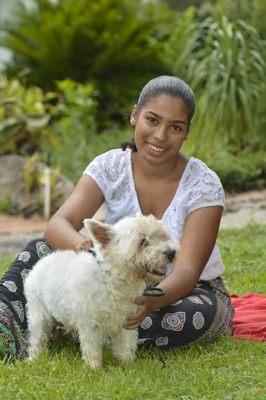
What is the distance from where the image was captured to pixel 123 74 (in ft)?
46.2

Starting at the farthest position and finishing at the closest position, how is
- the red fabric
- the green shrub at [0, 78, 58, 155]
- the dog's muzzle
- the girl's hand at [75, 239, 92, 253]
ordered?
the green shrub at [0, 78, 58, 155] < the red fabric < the girl's hand at [75, 239, 92, 253] < the dog's muzzle

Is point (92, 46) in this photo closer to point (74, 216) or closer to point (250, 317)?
point (250, 317)

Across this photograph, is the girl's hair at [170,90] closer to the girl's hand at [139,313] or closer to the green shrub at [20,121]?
the girl's hand at [139,313]

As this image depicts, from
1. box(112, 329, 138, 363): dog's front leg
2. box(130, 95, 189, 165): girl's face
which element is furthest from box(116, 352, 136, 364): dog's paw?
box(130, 95, 189, 165): girl's face

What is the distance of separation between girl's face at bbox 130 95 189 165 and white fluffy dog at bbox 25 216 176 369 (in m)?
0.74

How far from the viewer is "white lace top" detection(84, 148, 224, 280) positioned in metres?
4.41

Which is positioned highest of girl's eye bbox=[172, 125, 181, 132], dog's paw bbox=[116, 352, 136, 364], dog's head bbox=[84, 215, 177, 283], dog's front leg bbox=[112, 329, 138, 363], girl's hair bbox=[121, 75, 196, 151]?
girl's hair bbox=[121, 75, 196, 151]

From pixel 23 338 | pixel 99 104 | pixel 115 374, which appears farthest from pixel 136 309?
pixel 99 104

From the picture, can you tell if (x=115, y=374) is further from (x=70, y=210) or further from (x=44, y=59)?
(x=44, y=59)

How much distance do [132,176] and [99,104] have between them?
962 cm

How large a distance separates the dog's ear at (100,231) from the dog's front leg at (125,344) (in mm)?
577

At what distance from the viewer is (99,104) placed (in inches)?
552

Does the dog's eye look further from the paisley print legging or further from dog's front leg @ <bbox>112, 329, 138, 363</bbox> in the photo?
the paisley print legging

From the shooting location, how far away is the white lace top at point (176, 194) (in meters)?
4.41
